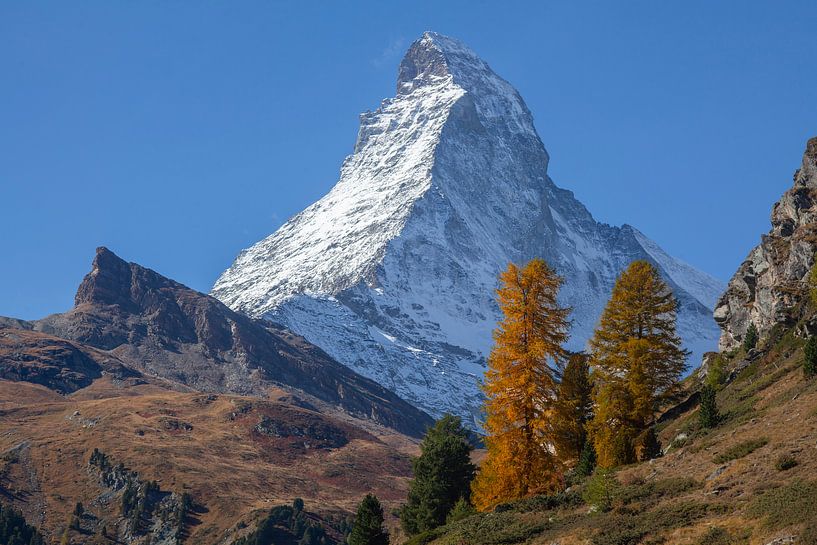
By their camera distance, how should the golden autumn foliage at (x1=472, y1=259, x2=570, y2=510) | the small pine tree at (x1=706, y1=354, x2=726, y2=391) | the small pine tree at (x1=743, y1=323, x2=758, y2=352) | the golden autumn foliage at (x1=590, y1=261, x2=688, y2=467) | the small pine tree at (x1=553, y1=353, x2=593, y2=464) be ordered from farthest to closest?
the small pine tree at (x1=743, y1=323, x2=758, y2=352) < the small pine tree at (x1=706, y1=354, x2=726, y2=391) < the golden autumn foliage at (x1=590, y1=261, x2=688, y2=467) < the small pine tree at (x1=553, y1=353, x2=593, y2=464) < the golden autumn foliage at (x1=472, y1=259, x2=570, y2=510)

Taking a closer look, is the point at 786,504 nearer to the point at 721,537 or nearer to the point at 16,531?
the point at 721,537

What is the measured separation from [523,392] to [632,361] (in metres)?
7.75

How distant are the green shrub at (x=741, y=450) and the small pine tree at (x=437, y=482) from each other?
2397 centimetres

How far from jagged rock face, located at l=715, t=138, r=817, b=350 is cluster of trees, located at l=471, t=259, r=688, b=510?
1166cm

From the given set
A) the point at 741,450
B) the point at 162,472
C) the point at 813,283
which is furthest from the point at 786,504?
the point at 162,472

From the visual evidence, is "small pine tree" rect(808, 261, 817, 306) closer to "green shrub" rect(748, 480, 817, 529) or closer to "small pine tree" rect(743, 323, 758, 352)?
"small pine tree" rect(743, 323, 758, 352)

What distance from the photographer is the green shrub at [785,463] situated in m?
29.4

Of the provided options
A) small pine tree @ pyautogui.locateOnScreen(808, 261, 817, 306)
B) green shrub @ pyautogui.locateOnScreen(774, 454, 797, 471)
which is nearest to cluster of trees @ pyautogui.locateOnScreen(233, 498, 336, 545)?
small pine tree @ pyautogui.locateOnScreen(808, 261, 817, 306)

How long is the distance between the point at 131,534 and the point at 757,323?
106 metres

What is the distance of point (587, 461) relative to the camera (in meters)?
43.8

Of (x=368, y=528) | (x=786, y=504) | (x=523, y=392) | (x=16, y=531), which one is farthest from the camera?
(x=16, y=531)

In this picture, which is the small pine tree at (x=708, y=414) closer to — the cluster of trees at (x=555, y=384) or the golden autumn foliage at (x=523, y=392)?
the cluster of trees at (x=555, y=384)

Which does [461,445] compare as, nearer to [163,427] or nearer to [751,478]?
[751,478]

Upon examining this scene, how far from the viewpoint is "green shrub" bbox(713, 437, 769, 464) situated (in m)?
32.9
